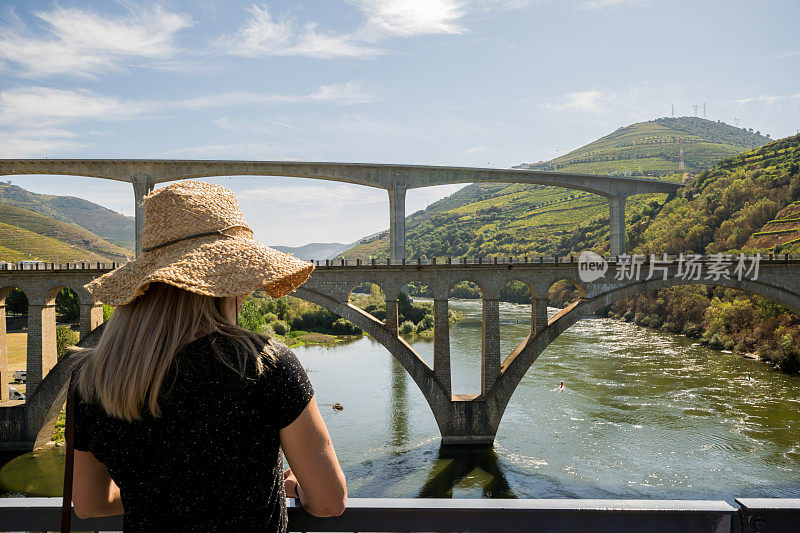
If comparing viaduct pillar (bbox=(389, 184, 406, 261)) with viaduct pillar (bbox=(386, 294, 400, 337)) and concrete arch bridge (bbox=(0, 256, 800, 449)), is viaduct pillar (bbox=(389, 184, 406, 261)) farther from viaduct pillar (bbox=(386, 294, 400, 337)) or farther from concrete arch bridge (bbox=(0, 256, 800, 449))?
viaduct pillar (bbox=(386, 294, 400, 337))

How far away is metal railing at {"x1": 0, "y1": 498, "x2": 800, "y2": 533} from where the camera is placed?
6.54ft

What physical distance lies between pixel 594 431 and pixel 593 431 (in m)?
0.04

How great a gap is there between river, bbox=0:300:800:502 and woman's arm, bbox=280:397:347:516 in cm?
1631

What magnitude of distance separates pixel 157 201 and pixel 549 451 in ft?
68.7

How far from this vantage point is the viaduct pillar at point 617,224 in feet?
106

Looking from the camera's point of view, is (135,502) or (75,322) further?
(75,322)

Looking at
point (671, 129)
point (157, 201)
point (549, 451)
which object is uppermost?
point (671, 129)

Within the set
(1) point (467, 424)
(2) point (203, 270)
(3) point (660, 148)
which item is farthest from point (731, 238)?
(3) point (660, 148)

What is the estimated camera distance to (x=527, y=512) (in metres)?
2.03

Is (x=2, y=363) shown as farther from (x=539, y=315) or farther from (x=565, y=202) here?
(x=565, y=202)

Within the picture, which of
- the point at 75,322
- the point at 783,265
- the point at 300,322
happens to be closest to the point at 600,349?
the point at 783,265

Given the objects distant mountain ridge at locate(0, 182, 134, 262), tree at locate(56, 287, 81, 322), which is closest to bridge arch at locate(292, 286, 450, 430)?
tree at locate(56, 287, 81, 322)

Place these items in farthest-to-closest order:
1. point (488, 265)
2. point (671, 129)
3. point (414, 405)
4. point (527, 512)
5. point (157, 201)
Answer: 1. point (671, 129)
2. point (414, 405)
3. point (488, 265)
4. point (527, 512)
5. point (157, 201)

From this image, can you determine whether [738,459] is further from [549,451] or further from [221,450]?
[221,450]
